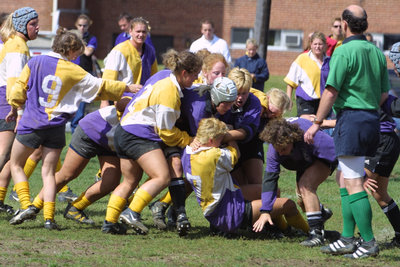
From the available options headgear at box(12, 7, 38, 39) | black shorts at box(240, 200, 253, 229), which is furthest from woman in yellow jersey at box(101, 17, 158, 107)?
black shorts at box(240, 200, 253, 229)

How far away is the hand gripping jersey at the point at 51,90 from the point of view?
22.4 feet

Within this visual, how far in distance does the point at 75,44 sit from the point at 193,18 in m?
22.5

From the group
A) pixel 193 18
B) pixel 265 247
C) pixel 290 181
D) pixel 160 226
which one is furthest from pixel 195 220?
pixel 193 18

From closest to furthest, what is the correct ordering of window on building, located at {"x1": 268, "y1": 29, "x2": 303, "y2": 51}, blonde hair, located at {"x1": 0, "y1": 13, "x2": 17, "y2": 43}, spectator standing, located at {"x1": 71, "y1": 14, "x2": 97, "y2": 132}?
blonde hair, located at {"x1": 0, "y1": 13, "x2": 17, "y2": 43} < spectator standing, located at {"x1": 71, "y1": 14, "x2": 97, "y2": 132} < window on building, located at {"x1": 268, "y1": 29, "x2": 303, "y2": 51}

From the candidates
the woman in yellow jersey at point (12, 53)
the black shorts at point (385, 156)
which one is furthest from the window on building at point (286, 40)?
the black shorts at point (385, 156)

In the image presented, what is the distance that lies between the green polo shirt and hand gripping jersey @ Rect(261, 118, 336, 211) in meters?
0.46

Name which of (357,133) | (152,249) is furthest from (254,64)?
(152,249)

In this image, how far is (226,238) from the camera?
6.68 metres

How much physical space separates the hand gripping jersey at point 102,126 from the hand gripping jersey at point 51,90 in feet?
0.85

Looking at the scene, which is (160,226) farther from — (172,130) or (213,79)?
(213,79)

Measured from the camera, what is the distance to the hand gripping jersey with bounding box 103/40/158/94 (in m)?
8.76

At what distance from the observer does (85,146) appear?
23.6ft

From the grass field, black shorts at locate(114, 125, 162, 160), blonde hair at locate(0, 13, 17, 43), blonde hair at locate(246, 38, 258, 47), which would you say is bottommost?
the grass field

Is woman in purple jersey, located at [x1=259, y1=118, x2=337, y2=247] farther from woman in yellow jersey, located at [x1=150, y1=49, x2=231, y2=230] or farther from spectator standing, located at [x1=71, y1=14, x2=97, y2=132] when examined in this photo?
spectator standing, located at [x1=71, y1=14, x2=97, y2=132]
